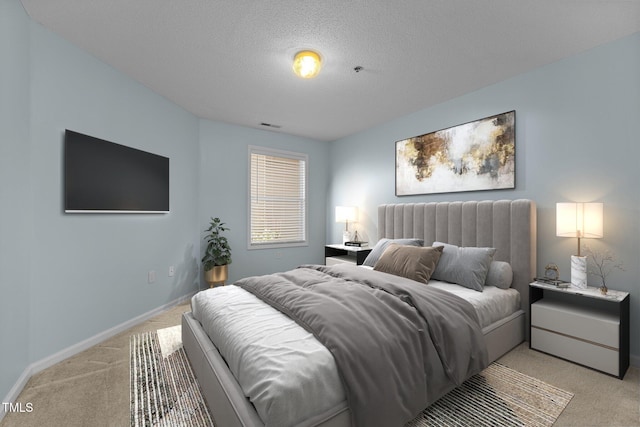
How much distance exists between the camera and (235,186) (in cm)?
448

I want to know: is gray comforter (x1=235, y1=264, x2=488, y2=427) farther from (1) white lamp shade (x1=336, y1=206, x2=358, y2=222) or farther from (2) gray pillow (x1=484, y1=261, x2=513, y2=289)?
(1) white lamp shade (x1=336, y1=206, x2=358, y2=222)

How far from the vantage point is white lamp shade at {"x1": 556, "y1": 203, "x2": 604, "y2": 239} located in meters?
2.23

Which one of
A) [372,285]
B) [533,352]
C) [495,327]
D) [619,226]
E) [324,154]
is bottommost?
[533,352]

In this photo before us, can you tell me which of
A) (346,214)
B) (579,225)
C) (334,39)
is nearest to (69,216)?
(334,39)

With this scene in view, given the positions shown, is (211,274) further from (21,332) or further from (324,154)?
(324,154)

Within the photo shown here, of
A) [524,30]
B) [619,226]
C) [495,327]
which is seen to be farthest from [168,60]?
[619,226]

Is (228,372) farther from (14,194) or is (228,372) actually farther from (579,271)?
(579,271)

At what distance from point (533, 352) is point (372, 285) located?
5.27 feet

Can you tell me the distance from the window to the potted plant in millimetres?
545

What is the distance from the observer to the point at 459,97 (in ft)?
11.0

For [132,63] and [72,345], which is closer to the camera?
[72,345]

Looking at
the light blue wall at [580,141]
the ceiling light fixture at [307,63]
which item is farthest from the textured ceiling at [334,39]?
the light blue wall at [580,141]

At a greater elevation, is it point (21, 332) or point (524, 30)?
point (524, 30)

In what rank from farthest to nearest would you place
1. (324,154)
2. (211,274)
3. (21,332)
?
(324,154), (211,274), (21,332)
